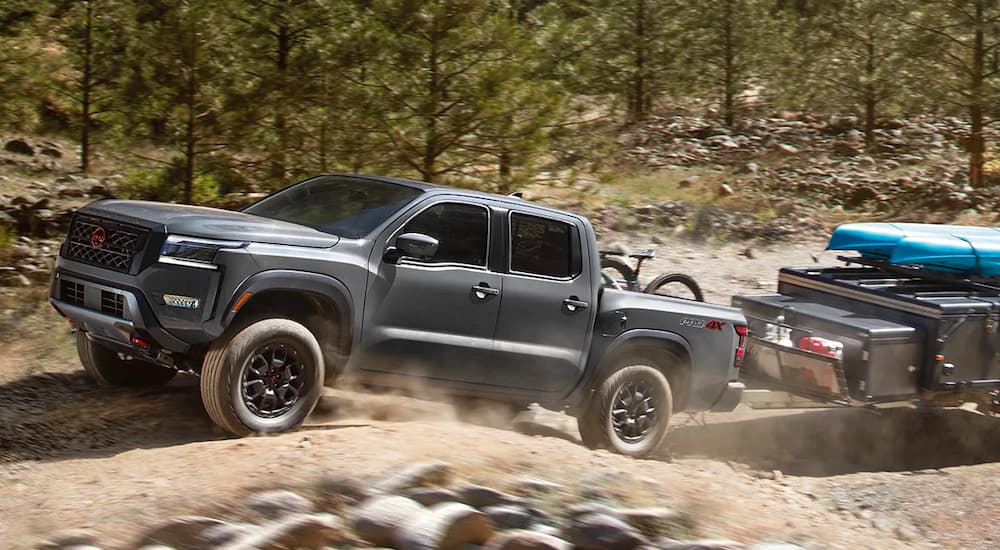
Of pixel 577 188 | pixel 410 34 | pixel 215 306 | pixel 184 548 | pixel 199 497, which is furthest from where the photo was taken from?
pixel 577 188

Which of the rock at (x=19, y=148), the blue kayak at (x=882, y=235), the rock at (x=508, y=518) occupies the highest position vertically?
the rock at (x=19, y=148)

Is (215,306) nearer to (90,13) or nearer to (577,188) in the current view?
(577,188)

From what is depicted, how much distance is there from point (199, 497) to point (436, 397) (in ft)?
7.94

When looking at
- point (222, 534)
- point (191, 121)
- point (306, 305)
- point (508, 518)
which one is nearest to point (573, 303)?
point (306, 305)

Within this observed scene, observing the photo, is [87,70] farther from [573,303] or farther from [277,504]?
[277,504]

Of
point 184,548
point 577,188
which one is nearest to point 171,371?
point 184,548

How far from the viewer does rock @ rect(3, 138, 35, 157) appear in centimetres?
2130

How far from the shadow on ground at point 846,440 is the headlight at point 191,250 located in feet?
13.9

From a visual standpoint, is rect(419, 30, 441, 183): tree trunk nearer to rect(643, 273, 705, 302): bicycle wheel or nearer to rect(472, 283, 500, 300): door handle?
rect(643, 273, 705, 302): bicycle wheel

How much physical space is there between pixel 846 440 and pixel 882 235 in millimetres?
1860

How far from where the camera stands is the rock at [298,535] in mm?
4965

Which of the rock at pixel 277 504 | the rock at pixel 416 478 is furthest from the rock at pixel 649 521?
the rock at pixel 277 504

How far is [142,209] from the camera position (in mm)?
7031

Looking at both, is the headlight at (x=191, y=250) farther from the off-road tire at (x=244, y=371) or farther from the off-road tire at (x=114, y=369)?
the off-road tire at (x=114, y=369)
